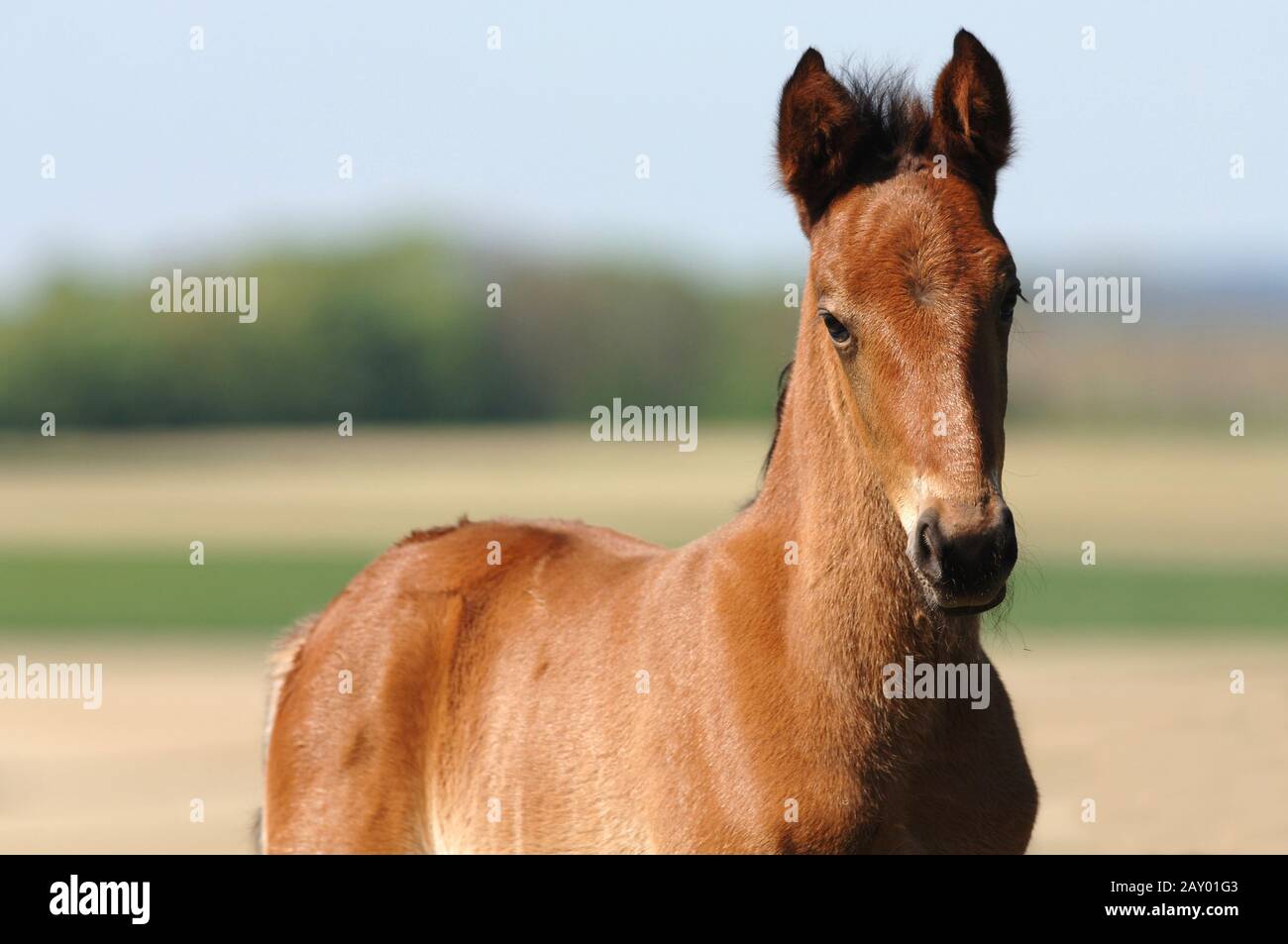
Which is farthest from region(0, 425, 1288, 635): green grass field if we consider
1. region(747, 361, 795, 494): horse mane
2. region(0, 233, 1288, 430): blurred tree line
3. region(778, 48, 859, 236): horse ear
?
region(778, 48, 859, 236): horse ear

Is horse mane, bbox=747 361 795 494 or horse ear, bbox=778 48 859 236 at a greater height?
horse ear, bbox=778 48 859 236

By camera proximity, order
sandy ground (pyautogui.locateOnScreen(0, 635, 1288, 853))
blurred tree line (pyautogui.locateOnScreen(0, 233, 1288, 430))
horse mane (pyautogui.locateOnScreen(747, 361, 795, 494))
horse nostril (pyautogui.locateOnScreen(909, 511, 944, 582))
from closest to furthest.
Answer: horse nostril (pyautogui.locateOnScreen(909, 511, 944, 582)) < horse mane (pyautogui.locateOnScreen(747, 361, 795, 494)) < sandy ground (pyautogui.locateOnScreen(0, 635, 1288, 853)) < blurred tree line (pyautogui.locateOnScreen(0, 233, 1288, 430))

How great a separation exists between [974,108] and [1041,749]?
11.0 metres

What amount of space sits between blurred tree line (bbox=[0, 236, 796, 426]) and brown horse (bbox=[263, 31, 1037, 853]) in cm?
5163

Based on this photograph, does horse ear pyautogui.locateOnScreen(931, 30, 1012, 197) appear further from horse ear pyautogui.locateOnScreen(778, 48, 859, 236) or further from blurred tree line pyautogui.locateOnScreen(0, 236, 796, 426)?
blurred tree line pyautogui.locateOnScreen(0, 236, 796, 426)

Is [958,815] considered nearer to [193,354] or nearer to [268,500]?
[268,500]

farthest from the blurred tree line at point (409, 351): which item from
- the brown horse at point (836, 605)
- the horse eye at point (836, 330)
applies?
the horse eye at point (836, 330)

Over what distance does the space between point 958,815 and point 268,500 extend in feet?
155

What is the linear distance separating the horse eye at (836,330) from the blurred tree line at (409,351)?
5221cm

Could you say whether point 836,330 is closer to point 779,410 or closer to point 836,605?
point 779,410

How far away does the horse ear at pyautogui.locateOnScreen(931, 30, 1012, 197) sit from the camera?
4.65 m

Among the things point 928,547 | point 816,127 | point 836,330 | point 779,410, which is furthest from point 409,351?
point 928,547

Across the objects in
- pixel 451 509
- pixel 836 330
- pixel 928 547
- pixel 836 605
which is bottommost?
pixel 451 509

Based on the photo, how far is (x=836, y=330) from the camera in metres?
4.42
